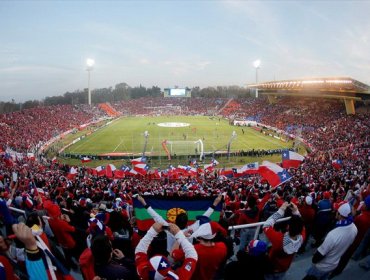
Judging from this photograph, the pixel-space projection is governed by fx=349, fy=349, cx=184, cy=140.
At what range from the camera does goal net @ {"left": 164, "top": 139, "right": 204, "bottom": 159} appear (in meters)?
41.9

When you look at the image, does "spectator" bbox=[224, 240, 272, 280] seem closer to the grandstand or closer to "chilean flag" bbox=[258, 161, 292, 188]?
"chilean flag" bbox=[258, 161, 292, 188]

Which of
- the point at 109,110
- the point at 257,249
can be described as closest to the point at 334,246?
the point at 257,249

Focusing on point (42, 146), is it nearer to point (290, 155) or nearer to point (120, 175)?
point (120, 175)

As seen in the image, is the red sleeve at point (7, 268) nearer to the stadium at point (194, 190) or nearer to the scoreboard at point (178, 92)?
the stadium at point (194, 190)

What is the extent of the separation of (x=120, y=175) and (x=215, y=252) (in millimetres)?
20934

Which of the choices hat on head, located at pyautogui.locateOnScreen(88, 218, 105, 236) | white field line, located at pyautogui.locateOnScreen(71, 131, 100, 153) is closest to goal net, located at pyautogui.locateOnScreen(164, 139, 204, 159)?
white field line, located at pyautogui.locateOnScreen(71, 131, 100, 153)

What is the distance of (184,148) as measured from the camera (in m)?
45.3

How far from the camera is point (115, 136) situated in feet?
188

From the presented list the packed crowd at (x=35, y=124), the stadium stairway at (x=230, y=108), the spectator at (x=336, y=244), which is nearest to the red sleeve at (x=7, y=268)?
the spectator at (x=336, y=244)

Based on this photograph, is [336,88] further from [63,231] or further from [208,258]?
[208,258]

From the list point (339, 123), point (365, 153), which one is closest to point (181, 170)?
point (365, 153)

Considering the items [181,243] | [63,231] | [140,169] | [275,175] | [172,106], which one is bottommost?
[140,169]

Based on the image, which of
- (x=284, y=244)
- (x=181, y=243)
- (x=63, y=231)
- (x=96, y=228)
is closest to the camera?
(x=181, y=243)

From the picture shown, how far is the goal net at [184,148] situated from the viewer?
41875 mm
